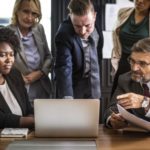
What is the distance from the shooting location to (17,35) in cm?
267

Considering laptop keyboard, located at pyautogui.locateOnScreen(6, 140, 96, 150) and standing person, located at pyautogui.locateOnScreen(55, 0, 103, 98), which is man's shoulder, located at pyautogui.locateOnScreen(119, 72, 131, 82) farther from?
laptop keyboard, located at pyautogui.locateOnScreen(6, 140, 96, 150)

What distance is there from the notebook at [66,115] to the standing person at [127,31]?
83 centimetres

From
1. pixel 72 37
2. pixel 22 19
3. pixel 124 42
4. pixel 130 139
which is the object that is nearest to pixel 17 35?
pixel 22 19

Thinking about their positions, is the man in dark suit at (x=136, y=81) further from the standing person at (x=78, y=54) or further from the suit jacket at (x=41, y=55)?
the suit jacket at (x=41, y=55)

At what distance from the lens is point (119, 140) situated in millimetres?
1904

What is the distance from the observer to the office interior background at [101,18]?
2.70 metres

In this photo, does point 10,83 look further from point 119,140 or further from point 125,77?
point 119,140

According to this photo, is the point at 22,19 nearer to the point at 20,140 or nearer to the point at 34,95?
the point at 34,95

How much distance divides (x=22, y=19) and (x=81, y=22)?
19.1 inches

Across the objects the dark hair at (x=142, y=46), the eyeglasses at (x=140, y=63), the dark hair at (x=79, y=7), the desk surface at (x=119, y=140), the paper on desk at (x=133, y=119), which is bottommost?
the desk surface at (x=119, y=140)

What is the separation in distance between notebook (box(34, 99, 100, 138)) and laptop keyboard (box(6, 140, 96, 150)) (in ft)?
0.35

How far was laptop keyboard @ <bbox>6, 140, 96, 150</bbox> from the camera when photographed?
5.58 feet

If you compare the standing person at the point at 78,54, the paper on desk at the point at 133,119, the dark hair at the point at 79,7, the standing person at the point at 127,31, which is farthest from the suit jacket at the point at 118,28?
the paper on desk at the point at 133,119

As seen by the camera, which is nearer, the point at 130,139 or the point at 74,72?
the point at 130,139
